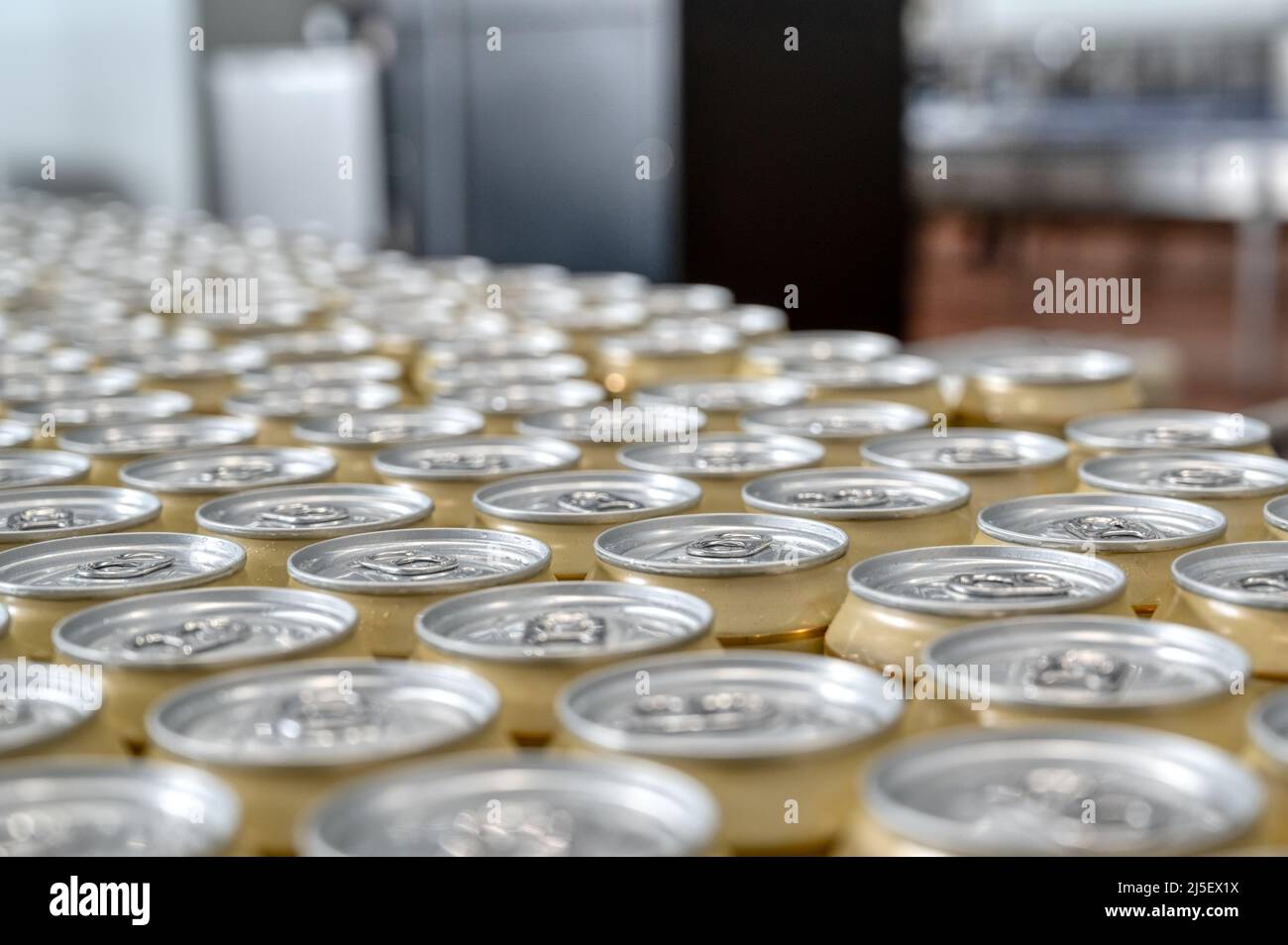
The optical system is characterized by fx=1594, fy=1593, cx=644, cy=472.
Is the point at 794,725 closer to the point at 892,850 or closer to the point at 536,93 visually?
the point at 892,850

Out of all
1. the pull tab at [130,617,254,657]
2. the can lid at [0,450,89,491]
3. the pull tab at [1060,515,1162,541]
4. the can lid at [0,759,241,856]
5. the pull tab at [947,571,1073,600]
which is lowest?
the can lid at [0,759,241,856]

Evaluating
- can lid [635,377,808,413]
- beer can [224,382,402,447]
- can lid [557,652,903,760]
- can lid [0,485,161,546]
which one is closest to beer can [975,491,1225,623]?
can lid [557,652,903,760]

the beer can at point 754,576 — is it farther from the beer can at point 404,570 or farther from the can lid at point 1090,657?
the can lid at point 1090,657

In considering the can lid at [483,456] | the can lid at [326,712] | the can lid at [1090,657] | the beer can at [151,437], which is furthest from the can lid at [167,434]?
the can lid at [1090,657]

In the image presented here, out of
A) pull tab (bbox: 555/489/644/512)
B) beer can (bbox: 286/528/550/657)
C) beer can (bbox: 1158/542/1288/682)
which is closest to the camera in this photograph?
beer can (bbox: 1158/542/1288/682)

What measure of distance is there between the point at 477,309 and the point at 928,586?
211 centimetres

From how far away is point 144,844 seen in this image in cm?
95

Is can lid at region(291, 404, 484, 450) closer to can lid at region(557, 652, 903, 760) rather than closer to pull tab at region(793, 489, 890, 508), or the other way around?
pull tab at region(793, 489, 890, 508)

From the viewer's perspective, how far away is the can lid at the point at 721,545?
4.52 ft

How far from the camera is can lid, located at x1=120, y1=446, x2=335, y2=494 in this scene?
5.99 ft

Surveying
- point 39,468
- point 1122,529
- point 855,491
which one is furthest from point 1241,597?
point 39,468

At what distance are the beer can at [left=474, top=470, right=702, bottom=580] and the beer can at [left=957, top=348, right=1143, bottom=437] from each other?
74 centimetres

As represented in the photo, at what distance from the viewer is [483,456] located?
1.97 metres

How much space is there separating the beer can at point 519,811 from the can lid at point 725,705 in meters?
0.04
